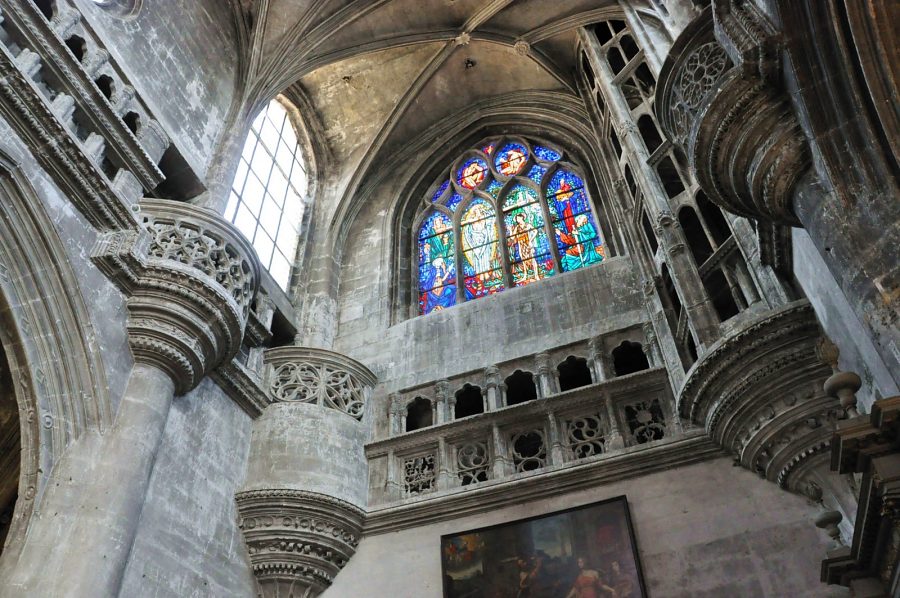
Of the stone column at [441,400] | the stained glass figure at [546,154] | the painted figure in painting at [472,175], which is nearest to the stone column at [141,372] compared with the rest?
the stone column at [441,400]

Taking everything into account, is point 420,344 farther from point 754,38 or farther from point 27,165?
point 754,38

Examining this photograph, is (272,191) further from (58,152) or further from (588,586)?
(588,586)

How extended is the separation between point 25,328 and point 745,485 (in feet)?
21.8

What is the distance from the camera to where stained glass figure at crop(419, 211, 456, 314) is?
1157 cm

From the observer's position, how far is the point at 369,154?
529 inches

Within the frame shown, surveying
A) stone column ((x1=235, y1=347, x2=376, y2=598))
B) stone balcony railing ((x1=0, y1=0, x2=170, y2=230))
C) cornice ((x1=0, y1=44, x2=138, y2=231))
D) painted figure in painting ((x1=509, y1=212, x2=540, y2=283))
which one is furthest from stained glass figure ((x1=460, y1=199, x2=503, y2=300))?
cornice ((x1=0, y1=44, x2=138, y2=231))

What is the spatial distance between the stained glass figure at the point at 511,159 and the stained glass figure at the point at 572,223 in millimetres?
779

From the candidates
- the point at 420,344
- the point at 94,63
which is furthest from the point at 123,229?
the point at 420,344

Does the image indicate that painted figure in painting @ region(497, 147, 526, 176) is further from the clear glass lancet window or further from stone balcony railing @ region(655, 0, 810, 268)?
stone balcony railing @ region(655, 0, 810, 268)

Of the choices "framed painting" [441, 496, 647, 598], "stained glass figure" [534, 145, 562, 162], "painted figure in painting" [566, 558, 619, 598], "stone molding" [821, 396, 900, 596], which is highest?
"stained glass figure" [534, 145, 562, 162]

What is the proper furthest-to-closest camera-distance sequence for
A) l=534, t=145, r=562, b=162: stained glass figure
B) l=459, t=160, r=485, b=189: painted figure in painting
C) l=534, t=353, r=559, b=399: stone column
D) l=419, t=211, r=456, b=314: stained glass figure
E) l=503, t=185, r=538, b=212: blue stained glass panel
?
l=459, t=160, r=485, b=189: painted figure in painting → l=534, t=145, r=562, b=162: stained glass figure → l=503, t=185, r=538, b=212: blue stained glass panel → l=419, t=211, r=456, b=314: stained glass figure → l=534, t=353, r=559, b=399: stone column

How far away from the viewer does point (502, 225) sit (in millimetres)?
12078

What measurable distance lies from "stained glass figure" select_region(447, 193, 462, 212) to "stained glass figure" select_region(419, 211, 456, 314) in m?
0.18

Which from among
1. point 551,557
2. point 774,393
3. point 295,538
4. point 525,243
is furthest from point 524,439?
point 525,243
